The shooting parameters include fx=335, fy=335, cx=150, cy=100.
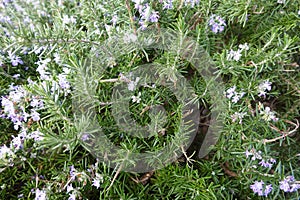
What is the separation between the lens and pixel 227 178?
3.79 ft

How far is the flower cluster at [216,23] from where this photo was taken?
46.3 inches

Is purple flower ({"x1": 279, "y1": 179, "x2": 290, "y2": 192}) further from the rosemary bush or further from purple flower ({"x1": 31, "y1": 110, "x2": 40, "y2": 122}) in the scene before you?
purple flower ({"x1": 31, "y1": 110, "x2": 40, "y2": 122})

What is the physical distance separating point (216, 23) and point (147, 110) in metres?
Result: 0.40

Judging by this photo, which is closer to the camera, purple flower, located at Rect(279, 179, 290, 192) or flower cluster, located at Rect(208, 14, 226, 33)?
purple flower, located at Rect(279, 179, 290, 192)

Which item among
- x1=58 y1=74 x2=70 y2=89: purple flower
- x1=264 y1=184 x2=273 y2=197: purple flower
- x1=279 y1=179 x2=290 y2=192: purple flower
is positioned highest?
x1=58 y1=74 x2=70 y2=89: purple flower

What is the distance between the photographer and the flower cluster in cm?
117

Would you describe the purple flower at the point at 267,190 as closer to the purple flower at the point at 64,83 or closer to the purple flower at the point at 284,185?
the purple flower at the point at 284,185

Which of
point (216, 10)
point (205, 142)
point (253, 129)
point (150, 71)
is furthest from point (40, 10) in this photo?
point (253, 129)

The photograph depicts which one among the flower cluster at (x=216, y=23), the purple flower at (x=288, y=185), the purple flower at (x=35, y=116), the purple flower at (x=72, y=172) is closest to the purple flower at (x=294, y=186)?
the purple flower at (x=288, y=185)

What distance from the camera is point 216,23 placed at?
46.6 inches

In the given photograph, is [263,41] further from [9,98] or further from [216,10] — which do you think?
[9,98]

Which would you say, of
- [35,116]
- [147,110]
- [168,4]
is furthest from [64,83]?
[168,4]

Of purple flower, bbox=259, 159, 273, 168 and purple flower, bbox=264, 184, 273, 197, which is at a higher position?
purple flower, bbox=259, 159, 273, 168

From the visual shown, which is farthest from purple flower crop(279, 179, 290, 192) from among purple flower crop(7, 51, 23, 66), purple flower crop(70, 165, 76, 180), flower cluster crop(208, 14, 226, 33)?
purple flower crop(7, 51, 23, 66)
